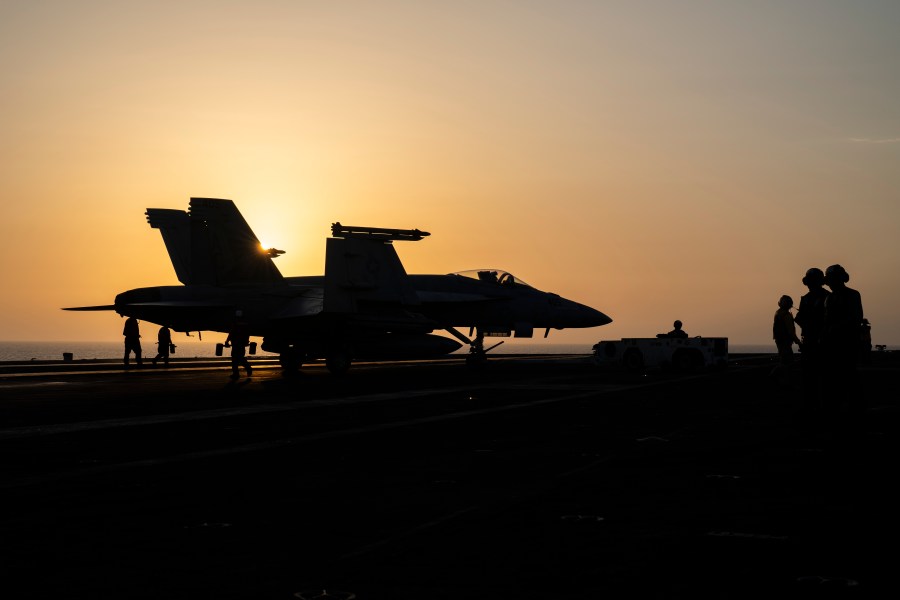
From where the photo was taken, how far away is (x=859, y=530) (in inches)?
245

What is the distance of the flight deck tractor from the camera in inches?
1314

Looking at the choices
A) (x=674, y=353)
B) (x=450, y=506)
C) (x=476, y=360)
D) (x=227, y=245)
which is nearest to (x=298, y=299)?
(x=227, y=245)

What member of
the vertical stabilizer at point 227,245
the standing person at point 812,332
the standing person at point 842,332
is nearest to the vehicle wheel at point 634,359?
the vertical stabilizer at point 227,245

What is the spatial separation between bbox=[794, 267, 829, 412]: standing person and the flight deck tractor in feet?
57.6

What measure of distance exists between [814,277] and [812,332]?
102 centimetres

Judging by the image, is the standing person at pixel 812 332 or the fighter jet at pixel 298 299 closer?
the standing person at pixel 812 332

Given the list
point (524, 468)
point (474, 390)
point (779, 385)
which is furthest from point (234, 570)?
point (779, 385)

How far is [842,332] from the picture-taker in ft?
44.5

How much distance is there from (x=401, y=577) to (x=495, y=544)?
1.02 meters

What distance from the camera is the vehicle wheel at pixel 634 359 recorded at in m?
34.3

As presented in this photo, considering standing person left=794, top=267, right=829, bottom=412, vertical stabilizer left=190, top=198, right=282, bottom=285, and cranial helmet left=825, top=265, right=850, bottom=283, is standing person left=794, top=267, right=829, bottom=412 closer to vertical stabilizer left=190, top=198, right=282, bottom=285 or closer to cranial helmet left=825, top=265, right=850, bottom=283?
cranial helmet left=825, top=265, right=850, bottom=283

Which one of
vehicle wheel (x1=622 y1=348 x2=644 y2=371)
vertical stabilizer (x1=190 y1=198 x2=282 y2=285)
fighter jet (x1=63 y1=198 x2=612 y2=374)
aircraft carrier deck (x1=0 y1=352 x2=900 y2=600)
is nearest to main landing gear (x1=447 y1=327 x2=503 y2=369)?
fighter jet (x1=63 y1=198 x2=612 y2=374)

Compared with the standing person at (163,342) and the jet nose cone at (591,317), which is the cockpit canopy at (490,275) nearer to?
the jet nose cone at (591,317)

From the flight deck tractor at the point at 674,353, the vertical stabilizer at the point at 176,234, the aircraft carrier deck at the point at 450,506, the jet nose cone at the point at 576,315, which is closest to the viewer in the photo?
the aircraft carrier deck at the point at 450,506
